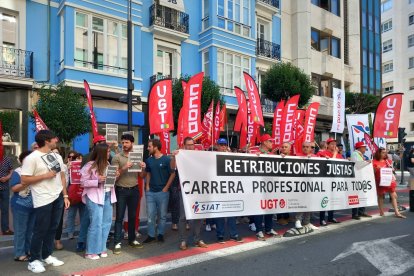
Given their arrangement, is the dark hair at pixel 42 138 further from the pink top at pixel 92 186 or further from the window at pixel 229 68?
the window at pixel 229 68

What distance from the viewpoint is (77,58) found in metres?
16.0

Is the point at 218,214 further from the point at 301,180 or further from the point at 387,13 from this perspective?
the point at 387,13

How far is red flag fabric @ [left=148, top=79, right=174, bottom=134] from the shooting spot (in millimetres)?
7707

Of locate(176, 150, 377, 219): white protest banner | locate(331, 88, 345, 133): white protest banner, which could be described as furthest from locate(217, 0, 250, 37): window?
locate(176, 150, 377, 219): white protest banner

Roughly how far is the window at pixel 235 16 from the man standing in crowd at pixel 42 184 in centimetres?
1697

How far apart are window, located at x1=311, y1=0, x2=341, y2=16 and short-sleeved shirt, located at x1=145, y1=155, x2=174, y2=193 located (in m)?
24.9

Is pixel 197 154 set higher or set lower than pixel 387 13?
lower

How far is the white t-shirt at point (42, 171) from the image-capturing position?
4.83 meters

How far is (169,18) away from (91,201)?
15604 mm

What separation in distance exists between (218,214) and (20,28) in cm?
1311

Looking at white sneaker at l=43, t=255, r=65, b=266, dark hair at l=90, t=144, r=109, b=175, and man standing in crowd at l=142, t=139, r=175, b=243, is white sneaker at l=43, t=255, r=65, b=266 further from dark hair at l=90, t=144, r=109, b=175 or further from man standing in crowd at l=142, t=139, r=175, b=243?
man standing in crowd at l=142, t=139, r=175, b=243

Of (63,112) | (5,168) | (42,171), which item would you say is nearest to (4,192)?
(5,168)

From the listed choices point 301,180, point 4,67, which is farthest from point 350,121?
point 4,67

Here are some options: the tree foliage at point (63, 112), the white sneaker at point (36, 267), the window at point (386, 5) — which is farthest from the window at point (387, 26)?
the white sneaker at point (36, 267)
